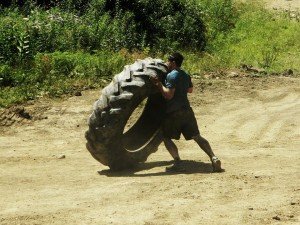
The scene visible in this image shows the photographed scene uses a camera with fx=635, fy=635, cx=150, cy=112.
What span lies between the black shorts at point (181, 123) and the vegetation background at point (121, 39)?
4740 mm

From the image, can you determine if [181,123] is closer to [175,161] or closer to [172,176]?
[175,161]

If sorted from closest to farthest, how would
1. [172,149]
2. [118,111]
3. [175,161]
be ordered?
[118,111] < [175,161] < [172,149]

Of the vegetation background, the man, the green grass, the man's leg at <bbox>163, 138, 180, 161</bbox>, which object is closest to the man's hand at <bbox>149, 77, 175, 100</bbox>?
the man

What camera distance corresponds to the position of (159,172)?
9.21m

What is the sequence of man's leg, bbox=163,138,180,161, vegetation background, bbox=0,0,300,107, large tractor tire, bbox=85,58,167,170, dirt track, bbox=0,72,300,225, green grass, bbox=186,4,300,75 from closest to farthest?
1. dirt track, bbox=0,72,300,225
2. large tractor tire, bbox=85,58,167,170
3. man's leg, bbox=163,138,180,161
4. vegetation background, bbox=0,0,300,107
5. green grass, bbox=186,4,300,75

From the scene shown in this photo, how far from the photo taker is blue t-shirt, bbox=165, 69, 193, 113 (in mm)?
9039

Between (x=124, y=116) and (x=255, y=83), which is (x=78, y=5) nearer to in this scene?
(x=255, y=83)

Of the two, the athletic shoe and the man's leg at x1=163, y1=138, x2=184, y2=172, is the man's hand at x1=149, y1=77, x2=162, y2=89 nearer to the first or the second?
the man's leg at x1=163, y1=138, x2=184, y2=172

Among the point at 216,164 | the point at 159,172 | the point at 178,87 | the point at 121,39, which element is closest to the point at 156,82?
the point at 178,87

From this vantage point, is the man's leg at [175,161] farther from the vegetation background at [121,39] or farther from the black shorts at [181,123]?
the vegetation background at [121,39]

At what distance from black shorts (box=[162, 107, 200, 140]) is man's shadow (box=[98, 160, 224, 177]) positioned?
1.62ft

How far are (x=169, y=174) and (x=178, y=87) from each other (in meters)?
1.25

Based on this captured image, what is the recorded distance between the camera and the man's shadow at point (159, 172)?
29.9 ft

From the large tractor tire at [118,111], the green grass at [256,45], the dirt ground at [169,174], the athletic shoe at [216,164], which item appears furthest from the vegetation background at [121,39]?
the athletic shoe at [216,164]
